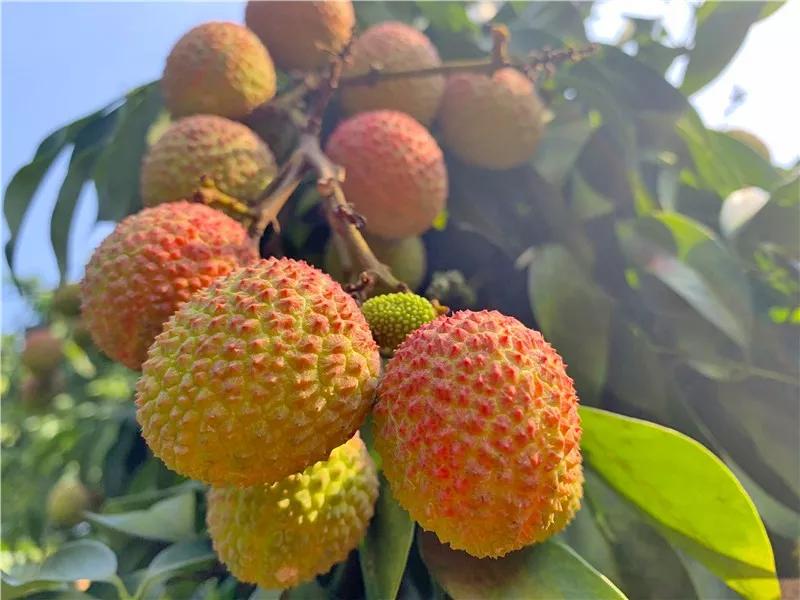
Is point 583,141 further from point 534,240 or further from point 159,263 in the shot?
point 159,263

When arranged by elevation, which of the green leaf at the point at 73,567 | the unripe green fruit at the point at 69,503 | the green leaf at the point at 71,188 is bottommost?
the unripe green fruit at the point at 69,503

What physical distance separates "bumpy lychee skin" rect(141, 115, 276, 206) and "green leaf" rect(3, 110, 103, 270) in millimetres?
438

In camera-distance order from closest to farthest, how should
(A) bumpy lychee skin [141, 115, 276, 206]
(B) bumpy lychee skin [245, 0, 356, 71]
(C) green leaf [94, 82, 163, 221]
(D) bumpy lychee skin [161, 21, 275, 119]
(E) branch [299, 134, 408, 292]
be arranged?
(E) branch [299, 134, 408, 292], (A) bumpy lychee skin [141, 115, 276, 206], (D) bumpy lychee skin [161, 21, 275, 119], (B) bumpy lychee skin [245, 0, 356, 71], (C) green leaf [94, 82, 163, 221]

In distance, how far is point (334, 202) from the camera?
880mm

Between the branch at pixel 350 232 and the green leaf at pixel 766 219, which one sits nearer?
the branch at pixel 350 232

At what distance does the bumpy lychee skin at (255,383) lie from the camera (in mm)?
601

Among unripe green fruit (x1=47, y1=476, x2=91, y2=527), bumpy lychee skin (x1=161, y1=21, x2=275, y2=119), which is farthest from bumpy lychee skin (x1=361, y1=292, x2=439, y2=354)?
unripe green fruit (x1=47, y1=476, x2=91, y2=527)

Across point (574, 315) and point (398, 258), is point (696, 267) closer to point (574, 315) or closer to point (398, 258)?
point (574, 315)

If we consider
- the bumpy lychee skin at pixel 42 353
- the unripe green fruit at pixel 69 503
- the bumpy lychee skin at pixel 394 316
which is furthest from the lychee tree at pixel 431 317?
the bumpy lychee skin at pixel 42 353

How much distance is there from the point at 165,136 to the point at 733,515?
2.80 ft

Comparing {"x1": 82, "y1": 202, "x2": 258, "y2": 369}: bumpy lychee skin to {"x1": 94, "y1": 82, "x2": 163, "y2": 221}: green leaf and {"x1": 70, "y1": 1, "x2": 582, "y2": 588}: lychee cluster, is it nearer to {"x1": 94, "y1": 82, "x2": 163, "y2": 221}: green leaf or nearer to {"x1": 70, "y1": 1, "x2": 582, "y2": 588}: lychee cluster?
{"x1": 70, "y1": 1, "x2": 582, "y2": 588}: lychee cluster

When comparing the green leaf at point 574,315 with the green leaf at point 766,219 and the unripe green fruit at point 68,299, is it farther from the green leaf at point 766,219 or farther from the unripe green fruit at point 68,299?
the unripe green fruit at point 68,299

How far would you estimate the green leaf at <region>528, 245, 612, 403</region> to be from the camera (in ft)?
3.23

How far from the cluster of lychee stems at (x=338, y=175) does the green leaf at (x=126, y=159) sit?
1.03 feet
